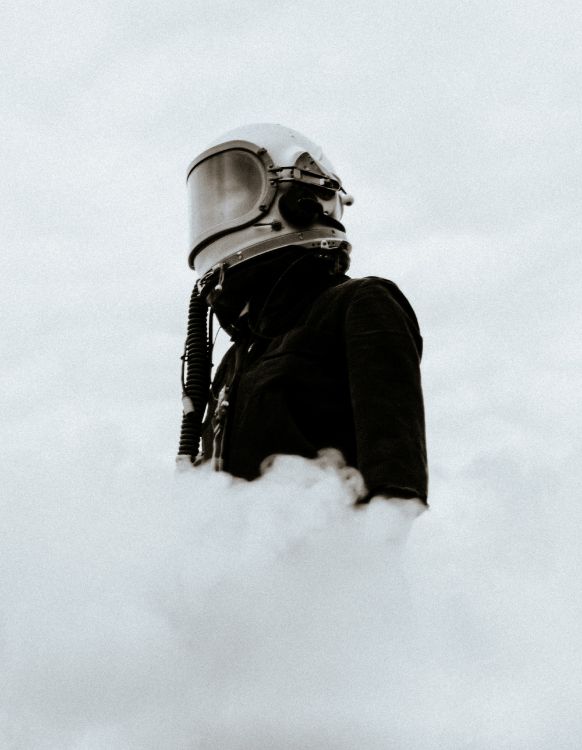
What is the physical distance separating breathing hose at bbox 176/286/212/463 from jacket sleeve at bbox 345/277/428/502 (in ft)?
4.30

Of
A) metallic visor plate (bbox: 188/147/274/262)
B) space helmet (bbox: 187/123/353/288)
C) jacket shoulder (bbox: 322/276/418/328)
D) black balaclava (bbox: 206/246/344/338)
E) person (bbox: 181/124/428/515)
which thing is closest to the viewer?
person (bbox: 181/124/428/515)

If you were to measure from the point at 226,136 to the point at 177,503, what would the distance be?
2.02 metres

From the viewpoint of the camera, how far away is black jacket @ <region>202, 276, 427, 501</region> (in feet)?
14.7

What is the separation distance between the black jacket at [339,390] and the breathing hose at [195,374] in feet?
1.79

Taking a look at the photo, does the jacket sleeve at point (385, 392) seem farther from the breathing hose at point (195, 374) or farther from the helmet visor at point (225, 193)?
the breathing hose at point (195, 374)

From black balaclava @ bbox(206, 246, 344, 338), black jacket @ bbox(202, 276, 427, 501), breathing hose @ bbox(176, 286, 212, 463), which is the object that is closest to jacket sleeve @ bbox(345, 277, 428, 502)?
black jacket @ bbox(202, 276, 427, 501)

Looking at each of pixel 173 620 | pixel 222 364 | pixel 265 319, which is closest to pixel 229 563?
pixel 173 620

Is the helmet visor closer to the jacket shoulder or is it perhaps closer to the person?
the person

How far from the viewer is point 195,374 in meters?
6.01

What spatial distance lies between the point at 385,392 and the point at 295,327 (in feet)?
2.32

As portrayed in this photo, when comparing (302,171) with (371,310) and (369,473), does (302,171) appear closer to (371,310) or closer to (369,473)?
(371,310)

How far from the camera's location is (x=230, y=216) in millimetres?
5684

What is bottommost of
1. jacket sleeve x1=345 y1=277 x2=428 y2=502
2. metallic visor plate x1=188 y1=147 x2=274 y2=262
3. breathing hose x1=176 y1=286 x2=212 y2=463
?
jacket sleeve x1=345 y1=277 x2=428 y2=502

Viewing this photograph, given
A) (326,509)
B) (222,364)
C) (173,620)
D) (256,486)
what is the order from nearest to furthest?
(173,620), (326,509), (256,486), (222,364)
